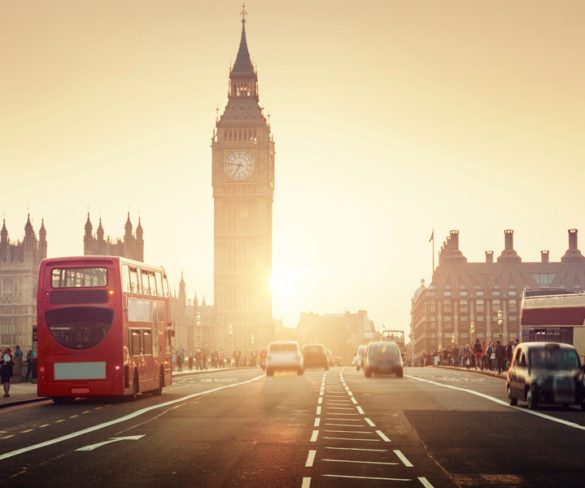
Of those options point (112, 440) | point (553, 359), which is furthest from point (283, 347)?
point (112, 440)

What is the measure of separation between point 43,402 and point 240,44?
154 metres

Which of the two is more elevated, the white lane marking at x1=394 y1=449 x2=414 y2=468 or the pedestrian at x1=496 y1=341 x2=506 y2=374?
the pedestrian at x1=496 y1=341 x2=506 y2=374

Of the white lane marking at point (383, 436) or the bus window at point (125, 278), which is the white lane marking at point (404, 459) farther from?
the bus window at point (125, 278)

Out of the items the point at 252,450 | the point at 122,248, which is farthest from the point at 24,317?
the point at 252,450

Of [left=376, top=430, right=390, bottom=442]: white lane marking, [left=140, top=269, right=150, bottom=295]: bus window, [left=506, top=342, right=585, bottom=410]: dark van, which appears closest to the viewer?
[left=376, top=430, right=390, bottom=442]: white lane marking

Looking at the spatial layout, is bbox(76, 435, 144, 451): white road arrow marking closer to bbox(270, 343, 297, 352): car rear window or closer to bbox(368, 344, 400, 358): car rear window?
bbox(368, 344, 400, 358): car rear window

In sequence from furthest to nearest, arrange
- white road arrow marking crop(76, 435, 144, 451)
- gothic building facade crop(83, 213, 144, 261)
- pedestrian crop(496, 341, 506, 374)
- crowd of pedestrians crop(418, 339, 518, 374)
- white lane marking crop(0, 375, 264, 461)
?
gothic building facade crop(83, 213, 144, 261), crowd of pedestrians crop(418, 339, 518, 374), pedestrian crop(496, 341, 506, 374), white road arrow marking crop(76, 435, 144, 451), white lane marking crop(0, 375, 264, 461)

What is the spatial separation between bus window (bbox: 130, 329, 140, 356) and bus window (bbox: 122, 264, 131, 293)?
1539 millimetres

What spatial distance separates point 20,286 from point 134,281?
112829 mm

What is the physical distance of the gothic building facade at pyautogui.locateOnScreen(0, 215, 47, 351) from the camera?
141125mm

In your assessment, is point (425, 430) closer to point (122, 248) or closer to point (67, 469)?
point (67, 469)

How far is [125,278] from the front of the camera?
Answer: 3309 cm

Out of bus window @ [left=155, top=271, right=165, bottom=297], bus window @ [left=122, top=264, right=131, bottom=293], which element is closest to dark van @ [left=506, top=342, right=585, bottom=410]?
bus window @ [left=122, top=264, right=131, bottom=293]

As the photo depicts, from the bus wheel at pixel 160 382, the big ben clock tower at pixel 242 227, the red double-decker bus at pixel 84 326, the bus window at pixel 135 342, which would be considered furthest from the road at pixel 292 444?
the big ben clock tower at pixel 242 227
